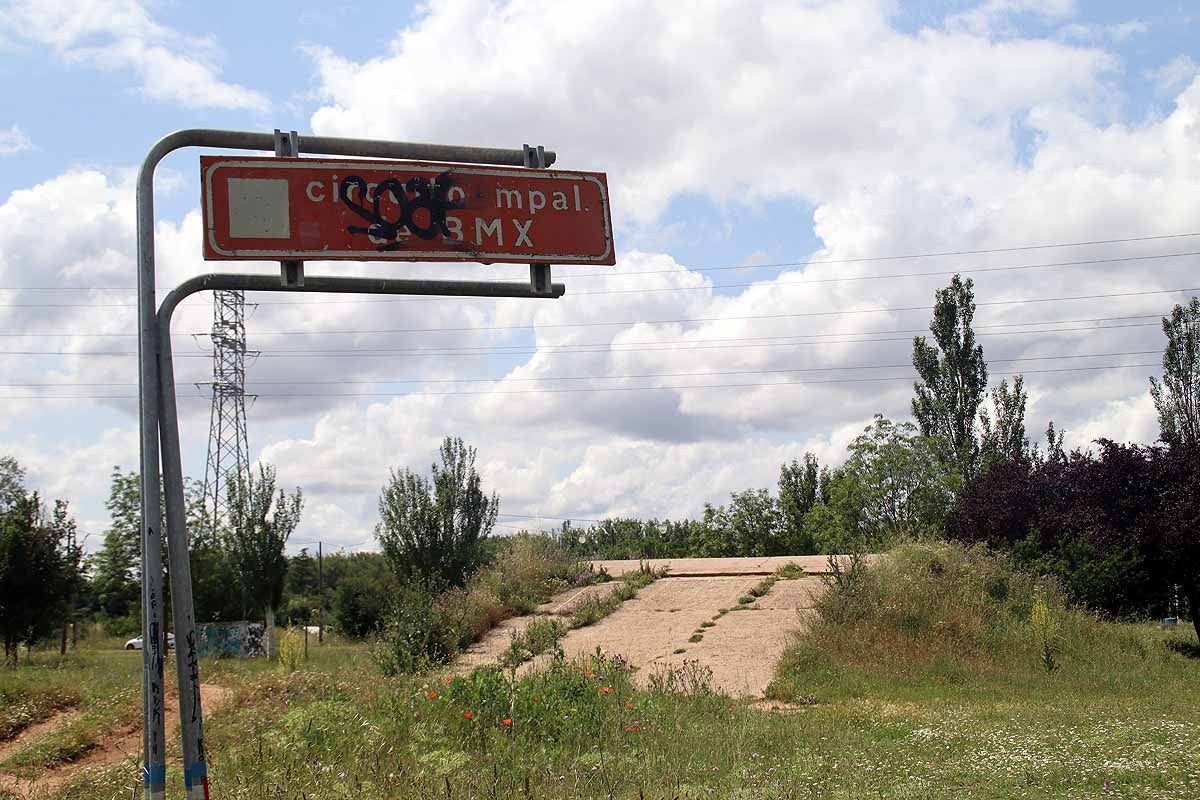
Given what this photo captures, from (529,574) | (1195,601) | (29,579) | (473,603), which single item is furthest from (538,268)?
(29,579)

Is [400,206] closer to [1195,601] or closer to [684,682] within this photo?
[684,682]

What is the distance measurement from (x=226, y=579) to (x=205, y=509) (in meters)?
4.97

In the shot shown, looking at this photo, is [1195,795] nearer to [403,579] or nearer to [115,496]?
[403,579]

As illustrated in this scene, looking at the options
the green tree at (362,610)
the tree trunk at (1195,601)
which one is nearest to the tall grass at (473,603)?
the green tree at (362,610)

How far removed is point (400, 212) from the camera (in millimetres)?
4781

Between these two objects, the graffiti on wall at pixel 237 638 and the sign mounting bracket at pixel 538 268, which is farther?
the graffiti on wall at pixel 237 638

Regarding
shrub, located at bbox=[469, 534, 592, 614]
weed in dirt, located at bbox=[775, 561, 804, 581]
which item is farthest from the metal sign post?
weed in dirt, located at bbox=[775, 561, 804, 581]

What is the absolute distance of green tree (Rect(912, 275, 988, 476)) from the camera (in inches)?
1396

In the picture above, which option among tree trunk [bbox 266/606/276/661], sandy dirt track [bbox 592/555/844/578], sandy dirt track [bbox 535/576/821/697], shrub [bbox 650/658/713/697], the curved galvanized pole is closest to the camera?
the curved galvanized pole

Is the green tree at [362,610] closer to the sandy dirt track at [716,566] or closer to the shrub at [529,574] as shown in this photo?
the shrub at [529,574]

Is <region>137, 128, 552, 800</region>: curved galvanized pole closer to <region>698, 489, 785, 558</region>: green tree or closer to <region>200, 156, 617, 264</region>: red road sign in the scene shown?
<region>200, 156, 617, 264</region>: red road sign

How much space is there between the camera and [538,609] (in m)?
19.8

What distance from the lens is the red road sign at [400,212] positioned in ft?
15.0

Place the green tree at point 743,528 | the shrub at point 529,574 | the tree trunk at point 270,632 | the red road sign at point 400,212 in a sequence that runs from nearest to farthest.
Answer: the red road sign at point 400,212 < the shrub at point 529,574 < the tree trunk at point 270,632 < the green tree at point 743,528
